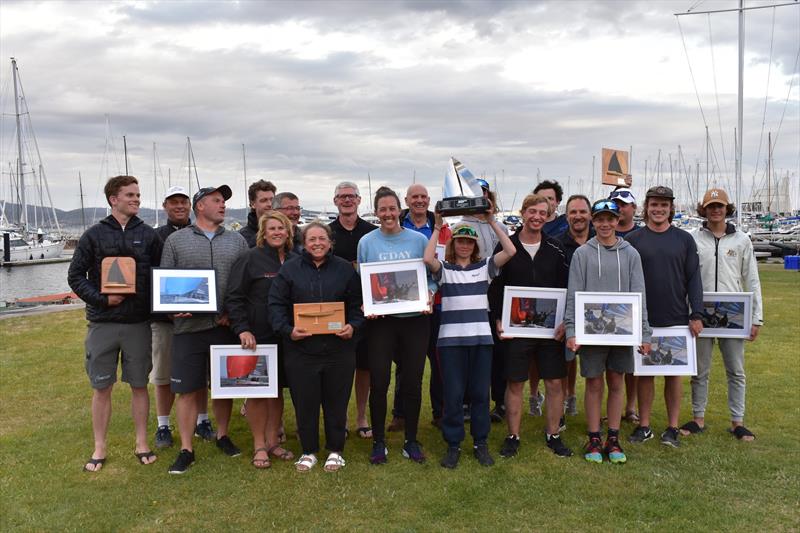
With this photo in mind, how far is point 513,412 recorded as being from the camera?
617 centimetres

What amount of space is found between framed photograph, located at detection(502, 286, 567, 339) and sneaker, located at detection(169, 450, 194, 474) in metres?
3.26

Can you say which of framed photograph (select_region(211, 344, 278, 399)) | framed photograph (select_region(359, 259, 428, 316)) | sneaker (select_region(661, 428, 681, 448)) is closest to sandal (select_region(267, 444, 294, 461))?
framed photograph (select_region(211, 344, 278, 399))

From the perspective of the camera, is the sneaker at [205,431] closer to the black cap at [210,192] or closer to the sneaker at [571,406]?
the black cap at [210,192]

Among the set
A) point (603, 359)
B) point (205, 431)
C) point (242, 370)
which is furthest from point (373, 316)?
point (205, 431)

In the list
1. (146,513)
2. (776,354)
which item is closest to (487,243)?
(146,513)

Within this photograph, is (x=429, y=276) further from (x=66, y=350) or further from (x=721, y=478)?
(x=66, y=350)

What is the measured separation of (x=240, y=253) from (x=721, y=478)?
4921 mm

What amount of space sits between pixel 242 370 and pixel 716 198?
5.11m

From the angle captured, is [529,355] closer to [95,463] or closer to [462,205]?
[462,205]

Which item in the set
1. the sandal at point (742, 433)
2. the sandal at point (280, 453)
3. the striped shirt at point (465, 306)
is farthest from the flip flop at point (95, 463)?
the sandal at point (742, 433)

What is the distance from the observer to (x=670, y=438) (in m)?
6.28

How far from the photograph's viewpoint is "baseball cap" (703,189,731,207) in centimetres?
634

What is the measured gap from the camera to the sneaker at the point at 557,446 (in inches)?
238

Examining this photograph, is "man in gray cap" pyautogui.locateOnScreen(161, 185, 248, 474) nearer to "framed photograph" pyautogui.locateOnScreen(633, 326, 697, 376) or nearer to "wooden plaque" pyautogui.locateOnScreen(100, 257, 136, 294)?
"wooden plaque" pyautogui.locateOnScreen(100, 257, 136, 294)
